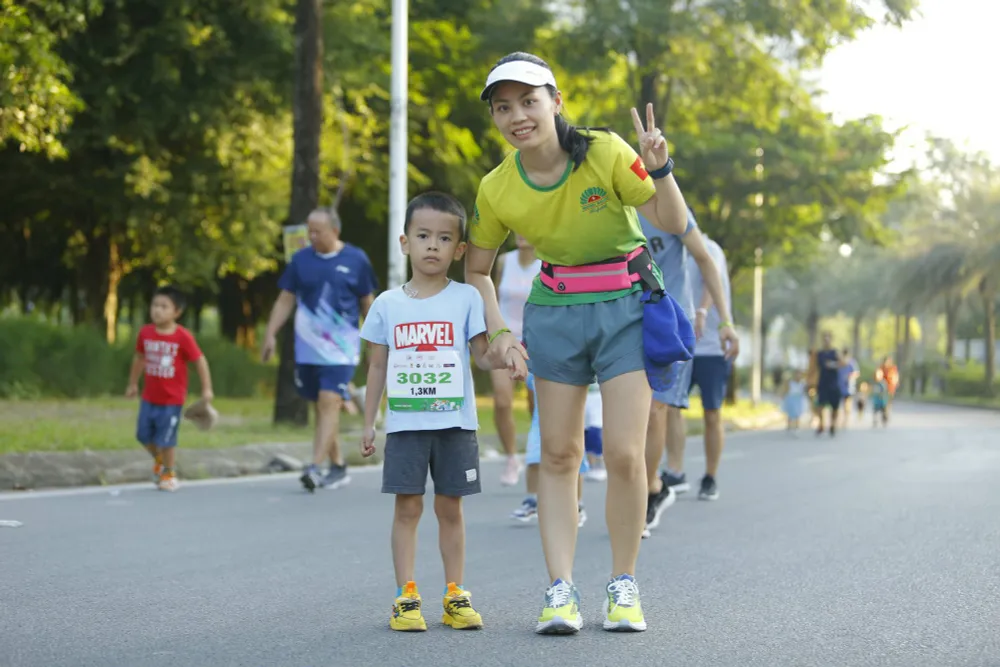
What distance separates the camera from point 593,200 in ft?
16.6

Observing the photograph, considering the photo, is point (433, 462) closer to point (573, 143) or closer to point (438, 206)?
point (438, 206)

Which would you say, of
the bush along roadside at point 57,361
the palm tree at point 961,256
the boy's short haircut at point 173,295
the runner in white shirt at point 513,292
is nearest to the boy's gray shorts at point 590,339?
the runner in white shirt at point 513,292

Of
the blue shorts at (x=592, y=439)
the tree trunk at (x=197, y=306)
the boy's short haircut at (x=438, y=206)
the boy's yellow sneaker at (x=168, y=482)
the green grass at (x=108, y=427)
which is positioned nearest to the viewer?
the boy's short haircut at (x=438, y=206)

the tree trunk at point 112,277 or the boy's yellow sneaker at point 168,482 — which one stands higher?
the tree trunk at point 112,277

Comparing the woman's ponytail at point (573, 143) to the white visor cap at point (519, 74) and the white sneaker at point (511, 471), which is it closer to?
the white visor cap at point (519, 74)

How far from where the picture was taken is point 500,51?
2480cm

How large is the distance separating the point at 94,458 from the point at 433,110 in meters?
15.5

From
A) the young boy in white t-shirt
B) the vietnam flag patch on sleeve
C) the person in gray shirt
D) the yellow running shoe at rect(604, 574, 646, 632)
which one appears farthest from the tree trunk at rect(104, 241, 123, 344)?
the vietnam flag patch on sleeve

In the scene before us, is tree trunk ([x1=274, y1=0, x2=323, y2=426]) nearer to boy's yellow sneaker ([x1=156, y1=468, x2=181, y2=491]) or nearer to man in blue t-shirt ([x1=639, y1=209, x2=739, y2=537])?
boy's yellow sneaker ([x1=156, y1=468, x2=181, y2=491])

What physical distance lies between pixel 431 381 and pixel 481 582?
53.0 inches

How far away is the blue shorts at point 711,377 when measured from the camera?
9.94 meters

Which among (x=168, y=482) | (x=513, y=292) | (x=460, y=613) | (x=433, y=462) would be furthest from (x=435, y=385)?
(x=168, y=482)

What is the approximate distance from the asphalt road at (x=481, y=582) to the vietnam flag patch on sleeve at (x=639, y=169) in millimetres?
1541

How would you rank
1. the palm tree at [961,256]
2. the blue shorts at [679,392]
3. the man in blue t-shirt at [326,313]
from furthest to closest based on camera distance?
1. the palm tree at [961,256]
2. the man in blue t-shirt at [326,313]
3. the blue shorts at [679,392]
